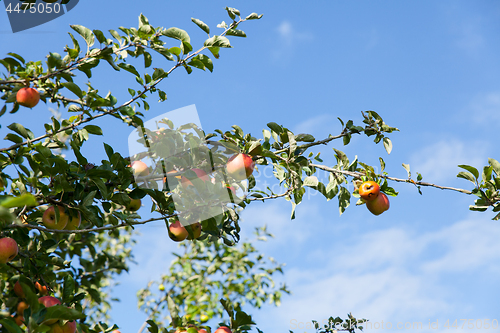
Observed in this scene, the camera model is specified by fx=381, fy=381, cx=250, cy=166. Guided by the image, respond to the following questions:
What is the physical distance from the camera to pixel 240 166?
8.66ft

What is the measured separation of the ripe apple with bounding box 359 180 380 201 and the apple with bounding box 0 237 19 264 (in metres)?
2.60

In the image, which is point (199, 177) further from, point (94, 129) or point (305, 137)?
point (94, 129)

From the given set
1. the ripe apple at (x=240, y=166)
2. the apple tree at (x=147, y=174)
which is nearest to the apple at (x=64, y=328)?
the apple tree at (x=147, y=174)

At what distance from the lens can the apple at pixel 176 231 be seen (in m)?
2.97

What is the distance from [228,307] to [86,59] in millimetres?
2180

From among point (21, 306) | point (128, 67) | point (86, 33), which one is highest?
point (86, 33)

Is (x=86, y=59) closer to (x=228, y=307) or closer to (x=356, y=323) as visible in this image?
(x=228, y=307)

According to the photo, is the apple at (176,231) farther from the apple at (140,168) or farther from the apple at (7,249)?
the apple at (7,249)

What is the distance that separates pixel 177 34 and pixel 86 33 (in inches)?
27.9

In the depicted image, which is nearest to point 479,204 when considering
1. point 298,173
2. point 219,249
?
point 298,173

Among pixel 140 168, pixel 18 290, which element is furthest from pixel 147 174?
pixel 18 290

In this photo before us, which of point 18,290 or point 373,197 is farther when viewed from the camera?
point 18,290

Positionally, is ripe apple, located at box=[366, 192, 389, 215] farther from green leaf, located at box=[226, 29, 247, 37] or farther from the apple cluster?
green leaf, located at box=[226, 29, 247, 37]

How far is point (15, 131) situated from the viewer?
2.90 metres
